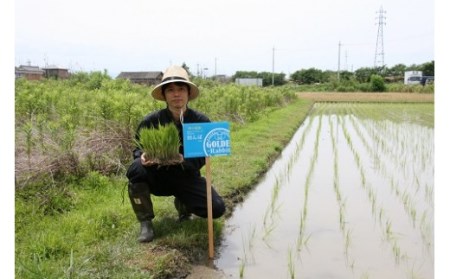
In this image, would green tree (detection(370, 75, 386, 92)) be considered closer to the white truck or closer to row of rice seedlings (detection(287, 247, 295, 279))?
the white truck

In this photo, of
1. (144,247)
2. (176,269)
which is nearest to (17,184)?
(144,247)

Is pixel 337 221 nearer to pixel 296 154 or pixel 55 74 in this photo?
pixel 296 154

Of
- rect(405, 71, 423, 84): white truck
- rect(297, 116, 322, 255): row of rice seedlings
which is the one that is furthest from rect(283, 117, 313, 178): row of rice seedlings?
rect(405, 71, 423, 84): white truck

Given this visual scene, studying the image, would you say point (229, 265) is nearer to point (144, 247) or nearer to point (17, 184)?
point (144, 247)

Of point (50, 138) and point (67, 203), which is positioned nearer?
point (67, 203)

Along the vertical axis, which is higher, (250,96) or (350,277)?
(250,96)

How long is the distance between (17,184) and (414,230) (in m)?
4.10

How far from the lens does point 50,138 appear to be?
4.90 m

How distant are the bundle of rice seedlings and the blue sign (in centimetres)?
23

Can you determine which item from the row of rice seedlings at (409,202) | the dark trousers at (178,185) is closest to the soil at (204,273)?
the dark trousers at (178,185)

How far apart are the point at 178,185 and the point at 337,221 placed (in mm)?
1806

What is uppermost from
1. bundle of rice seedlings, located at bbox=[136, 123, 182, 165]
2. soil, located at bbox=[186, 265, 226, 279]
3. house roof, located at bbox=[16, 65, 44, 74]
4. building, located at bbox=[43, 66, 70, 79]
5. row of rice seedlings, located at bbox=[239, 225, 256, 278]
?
house roof, located at bbox=[16, 65, 44, 74]

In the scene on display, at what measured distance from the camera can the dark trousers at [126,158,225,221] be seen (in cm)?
356

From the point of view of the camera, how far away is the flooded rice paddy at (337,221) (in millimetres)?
3283
